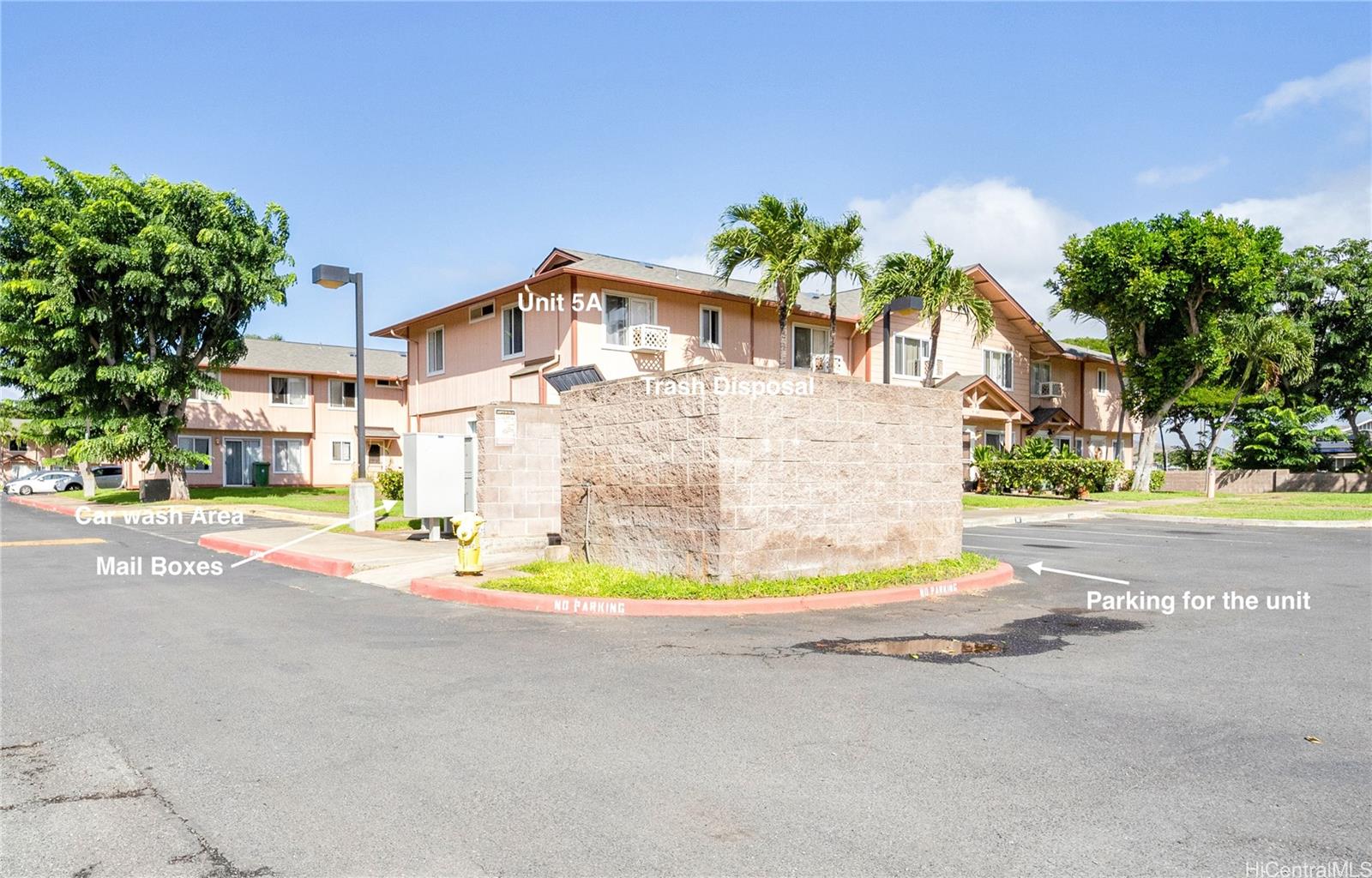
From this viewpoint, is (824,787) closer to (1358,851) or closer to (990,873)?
(990,873)

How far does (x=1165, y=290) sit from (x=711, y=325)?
60.3ft

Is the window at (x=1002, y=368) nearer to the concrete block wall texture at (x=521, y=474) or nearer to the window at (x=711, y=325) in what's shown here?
the window at (x=711, y=325)

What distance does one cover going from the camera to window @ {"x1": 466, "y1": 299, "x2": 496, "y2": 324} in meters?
30.7

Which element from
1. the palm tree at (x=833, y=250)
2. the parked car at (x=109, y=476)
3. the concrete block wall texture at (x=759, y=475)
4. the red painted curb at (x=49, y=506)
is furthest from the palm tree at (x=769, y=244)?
the parked car at (x=109, y=476)

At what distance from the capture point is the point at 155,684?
664 cm

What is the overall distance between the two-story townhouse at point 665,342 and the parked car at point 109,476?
2695cm

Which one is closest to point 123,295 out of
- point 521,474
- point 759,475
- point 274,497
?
point 274,497

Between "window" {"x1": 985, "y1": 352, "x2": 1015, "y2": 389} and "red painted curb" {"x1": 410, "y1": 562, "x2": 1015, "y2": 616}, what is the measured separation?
102 ft

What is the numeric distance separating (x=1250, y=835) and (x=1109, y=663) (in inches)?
135

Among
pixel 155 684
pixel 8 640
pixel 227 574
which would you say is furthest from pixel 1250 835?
pixel 227 574

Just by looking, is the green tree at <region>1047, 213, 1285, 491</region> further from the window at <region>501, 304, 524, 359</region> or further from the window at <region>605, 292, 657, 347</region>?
the window at <region>501, 304, 524, 359</region>

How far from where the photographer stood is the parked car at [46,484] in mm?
50281

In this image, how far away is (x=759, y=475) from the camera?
1074 centimetres

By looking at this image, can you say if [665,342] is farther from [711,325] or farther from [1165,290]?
→ [1165,290]
